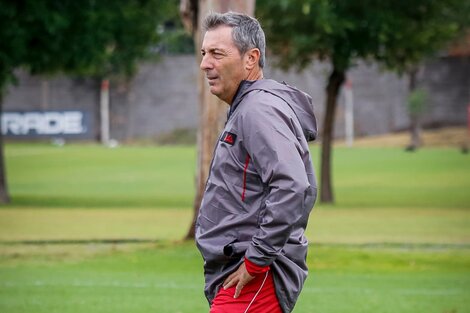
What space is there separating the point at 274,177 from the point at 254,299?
61 centimetres

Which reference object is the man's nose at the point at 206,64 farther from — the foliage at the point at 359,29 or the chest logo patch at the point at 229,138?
the foliage at the point at 359,29

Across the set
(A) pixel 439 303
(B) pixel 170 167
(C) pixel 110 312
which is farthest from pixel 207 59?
(B) pixel 170 167

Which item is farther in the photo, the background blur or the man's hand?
the background blur

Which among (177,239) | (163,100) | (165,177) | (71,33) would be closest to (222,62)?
(177,239)

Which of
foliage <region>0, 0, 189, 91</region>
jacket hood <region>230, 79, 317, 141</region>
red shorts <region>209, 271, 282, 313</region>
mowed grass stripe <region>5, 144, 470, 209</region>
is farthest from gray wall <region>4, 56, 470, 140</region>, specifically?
red shorts <region>209, 271, 282, 313</region>

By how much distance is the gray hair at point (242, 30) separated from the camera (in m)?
5.52

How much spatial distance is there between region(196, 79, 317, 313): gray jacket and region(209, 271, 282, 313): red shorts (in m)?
0.04

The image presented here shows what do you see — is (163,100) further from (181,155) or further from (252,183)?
(252,183)

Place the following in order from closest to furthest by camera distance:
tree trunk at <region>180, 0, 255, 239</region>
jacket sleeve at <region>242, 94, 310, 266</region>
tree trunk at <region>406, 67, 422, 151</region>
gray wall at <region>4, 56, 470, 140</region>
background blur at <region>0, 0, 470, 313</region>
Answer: jacket sleeve at <region>242, 94, 310, 266</region> < background blur at <region>0, 0, 470, 313</region> < tree trunk at <region>180, 0, 255, 239</region> < tree trunk at <region>406, 67, 422, 151</region> < gray wall at <region>4, 56, 470, 140</region>

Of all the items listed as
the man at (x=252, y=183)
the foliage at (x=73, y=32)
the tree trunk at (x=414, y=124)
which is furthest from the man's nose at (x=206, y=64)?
the tree trunk at (x=414, y=124)

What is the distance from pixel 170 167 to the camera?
43.2m

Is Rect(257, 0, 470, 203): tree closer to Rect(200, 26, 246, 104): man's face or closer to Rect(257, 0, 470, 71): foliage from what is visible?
Rect(257, 0, 470, 71): foliage

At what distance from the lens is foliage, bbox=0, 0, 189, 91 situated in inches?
998

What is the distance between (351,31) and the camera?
88.7 feet
